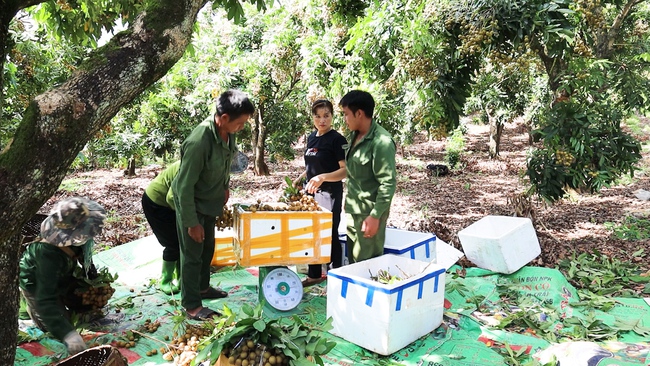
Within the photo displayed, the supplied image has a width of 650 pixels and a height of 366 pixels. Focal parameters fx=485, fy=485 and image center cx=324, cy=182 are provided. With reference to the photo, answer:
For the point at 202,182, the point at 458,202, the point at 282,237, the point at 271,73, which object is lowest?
the point at 458,202

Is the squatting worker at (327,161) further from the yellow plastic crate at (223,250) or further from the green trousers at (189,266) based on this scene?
the green trousers at (189,266)

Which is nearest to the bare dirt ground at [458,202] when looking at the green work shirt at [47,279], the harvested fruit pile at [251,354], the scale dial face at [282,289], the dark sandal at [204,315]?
the scale dial face at [282,289]

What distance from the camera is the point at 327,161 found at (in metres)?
4.17

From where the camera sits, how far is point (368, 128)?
351 centimetres

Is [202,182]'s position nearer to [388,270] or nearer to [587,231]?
[388,270]

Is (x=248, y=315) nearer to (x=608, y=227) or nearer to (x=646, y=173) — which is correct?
(x=608, y=227)

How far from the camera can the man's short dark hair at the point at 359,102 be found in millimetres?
3414

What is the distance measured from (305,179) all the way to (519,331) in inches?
85.4

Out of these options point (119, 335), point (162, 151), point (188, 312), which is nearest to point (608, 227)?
point (188, 312)

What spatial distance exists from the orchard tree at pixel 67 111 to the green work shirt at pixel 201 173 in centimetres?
116

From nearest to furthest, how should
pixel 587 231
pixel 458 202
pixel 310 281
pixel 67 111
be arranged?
pixel 67 111 → pixel 310 281 → pixel 587 231 → pixel 458 202

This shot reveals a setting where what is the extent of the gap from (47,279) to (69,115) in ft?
4.87

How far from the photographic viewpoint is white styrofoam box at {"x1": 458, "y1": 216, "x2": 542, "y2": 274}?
441 centimetres

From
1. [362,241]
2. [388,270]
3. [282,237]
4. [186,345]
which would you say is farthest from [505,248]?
[186,345]
